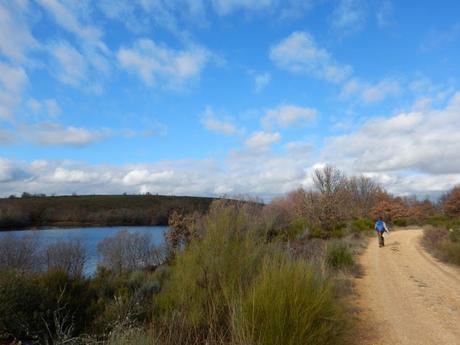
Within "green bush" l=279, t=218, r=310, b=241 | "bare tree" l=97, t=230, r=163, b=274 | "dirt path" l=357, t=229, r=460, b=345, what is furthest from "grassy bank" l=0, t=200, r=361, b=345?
"bare tree" l=97, t=230, r=163, b=274

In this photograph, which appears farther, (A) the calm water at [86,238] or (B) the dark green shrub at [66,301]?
(A) the calm water at [86,238]

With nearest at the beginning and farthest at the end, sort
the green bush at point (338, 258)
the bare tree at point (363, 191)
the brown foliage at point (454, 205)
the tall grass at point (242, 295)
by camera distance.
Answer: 1. the tall grass at point (242, 295)
2. the green bush at point (338, 258)
3. the brown foliage at point (454, 205)
4. the bare tree at point (363, 191)

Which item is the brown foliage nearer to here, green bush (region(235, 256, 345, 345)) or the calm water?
the calm water

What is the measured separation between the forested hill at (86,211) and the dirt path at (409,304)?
245ft

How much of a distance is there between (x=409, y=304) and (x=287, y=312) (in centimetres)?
453

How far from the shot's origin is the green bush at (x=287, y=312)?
16.0 feet

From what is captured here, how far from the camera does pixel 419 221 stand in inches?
2030

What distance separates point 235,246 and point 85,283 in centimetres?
411

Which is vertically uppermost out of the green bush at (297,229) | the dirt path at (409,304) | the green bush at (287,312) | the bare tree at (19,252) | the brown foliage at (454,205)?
the brown foliage at (454,205)

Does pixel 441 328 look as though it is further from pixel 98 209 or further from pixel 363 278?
pixel 98 209

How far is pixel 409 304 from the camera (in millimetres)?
8172

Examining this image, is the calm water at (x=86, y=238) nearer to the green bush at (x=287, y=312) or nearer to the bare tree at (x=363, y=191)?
the green bush at (x=287, y=312)

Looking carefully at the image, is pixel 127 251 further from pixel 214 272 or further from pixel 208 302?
pixel 208 302

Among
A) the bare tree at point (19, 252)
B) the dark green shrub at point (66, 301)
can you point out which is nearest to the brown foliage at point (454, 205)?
the bare tree at point (19, 252)
